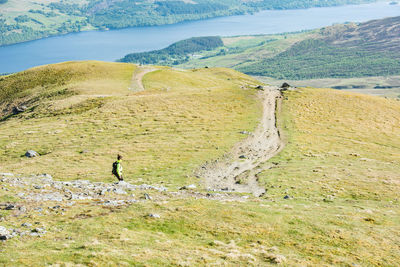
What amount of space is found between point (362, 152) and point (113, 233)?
41581 mm

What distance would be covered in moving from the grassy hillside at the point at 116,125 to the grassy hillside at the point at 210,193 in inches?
12.9

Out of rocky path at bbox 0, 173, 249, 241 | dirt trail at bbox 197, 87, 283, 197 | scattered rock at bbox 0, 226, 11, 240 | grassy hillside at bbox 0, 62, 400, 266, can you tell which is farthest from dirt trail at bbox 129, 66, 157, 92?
scattered rock at bbox 0, 226, 11, 240

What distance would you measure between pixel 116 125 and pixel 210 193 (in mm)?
32403

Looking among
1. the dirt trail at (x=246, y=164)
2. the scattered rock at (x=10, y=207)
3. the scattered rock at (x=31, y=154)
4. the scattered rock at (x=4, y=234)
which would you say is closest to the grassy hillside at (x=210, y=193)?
the scattered rock at (x=4, y=234)

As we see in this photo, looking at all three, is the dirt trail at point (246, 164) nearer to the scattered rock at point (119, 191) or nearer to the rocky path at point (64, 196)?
the rocky path at point (64, 196)

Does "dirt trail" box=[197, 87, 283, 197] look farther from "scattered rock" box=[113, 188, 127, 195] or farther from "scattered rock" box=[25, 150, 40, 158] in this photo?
"scattered rock" box=[25, 150, 40, 158]

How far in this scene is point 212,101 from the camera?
75.9 m

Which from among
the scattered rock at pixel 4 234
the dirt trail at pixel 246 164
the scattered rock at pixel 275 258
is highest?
the scattered rock at pixel 4 234

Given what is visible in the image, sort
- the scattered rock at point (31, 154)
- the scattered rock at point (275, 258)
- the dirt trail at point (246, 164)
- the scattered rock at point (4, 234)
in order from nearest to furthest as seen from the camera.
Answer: the scattered rock at point (4, 234) → the scattered rock at point (275, 258) → the dirt trail at point (246, 164) → the scattered rock at point (31, 154)

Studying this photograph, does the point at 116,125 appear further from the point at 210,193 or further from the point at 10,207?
the point at 10,207

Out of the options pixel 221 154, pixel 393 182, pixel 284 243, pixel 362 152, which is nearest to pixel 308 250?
pixel 284 243

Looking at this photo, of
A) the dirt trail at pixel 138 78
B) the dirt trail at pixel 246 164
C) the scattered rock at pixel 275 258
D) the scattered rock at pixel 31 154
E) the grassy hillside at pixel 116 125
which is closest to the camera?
the scattered rock at pixel 275 258

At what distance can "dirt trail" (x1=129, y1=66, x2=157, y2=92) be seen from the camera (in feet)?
301

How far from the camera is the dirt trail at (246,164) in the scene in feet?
119
